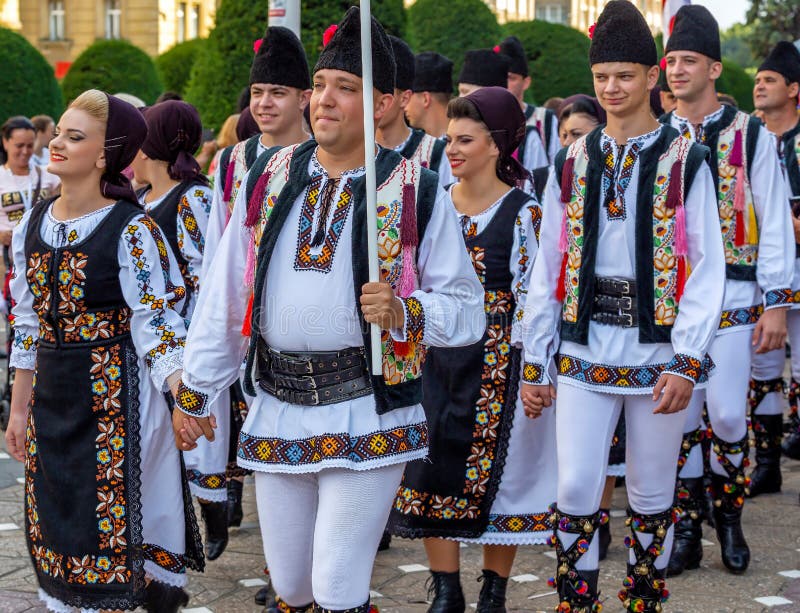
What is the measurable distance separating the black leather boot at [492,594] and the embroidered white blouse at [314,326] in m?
1.45

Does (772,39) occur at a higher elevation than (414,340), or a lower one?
higher

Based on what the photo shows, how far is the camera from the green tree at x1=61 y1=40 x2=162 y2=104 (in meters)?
26.1

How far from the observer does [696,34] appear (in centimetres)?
628

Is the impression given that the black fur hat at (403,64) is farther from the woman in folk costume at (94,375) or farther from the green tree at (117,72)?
the green tree at (117,72)

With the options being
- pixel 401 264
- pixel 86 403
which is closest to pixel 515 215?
pixel 401 264

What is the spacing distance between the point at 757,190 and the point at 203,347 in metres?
3.03

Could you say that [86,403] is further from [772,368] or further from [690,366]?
[772,368]

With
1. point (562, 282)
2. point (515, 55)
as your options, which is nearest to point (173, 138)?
point (562, 282)

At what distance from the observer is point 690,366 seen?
4.74m

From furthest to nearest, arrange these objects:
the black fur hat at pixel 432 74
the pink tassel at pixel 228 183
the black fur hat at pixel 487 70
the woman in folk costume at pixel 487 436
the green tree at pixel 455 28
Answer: the green tree at pixel 455 28 → the black fur hat at pixel 487 70 → the black fur hat at pixel 432 74 → the pink tassel at pixel 228 183 → the woman in folk costume at pixel 487 436

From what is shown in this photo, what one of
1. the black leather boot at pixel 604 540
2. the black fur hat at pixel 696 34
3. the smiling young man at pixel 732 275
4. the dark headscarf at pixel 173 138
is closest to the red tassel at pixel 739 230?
the smiling young man at pixel 732 275

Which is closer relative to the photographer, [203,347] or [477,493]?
[203,347]

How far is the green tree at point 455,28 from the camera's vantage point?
66.8ft

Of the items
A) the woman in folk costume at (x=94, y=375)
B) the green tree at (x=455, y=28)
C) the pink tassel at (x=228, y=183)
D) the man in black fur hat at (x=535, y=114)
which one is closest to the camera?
the woman in folk costume at (x=94, y=375)
